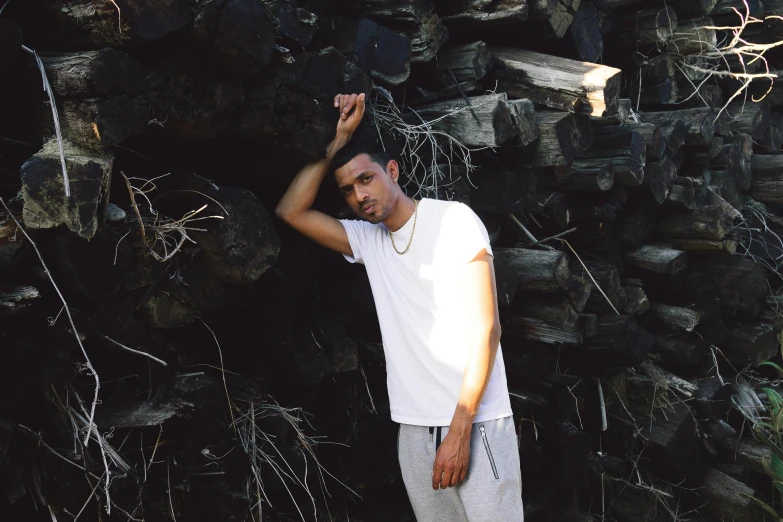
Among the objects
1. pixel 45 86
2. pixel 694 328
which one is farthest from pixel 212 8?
pixel 694 328

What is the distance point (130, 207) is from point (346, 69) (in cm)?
99

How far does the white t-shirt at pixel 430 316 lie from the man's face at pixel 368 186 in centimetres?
11

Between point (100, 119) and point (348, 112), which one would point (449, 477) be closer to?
point (348, 112)

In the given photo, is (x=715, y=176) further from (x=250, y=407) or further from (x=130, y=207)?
(x=130, y=207)

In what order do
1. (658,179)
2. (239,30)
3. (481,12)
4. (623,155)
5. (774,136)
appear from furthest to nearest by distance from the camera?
(774,136), (658,179), (623,155), (481,12), (239,30)

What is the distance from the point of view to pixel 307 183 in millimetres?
2918

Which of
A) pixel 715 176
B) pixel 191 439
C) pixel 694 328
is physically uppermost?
pixel 191 439

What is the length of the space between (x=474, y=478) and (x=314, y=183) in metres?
1.17

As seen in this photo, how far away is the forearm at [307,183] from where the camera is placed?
2916 mm

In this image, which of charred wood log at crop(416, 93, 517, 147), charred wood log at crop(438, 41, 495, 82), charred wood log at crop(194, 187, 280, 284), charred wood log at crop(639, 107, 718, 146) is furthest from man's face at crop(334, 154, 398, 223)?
charred wood log at crop(639, 107, 718, 146)

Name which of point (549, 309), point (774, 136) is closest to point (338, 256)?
point (549, 309)

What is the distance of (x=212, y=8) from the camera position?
232cm

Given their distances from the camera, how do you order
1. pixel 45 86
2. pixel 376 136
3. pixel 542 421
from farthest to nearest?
pixel 542 421, pixel 376 136, pixel 45 86

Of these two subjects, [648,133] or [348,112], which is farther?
[648,133]
